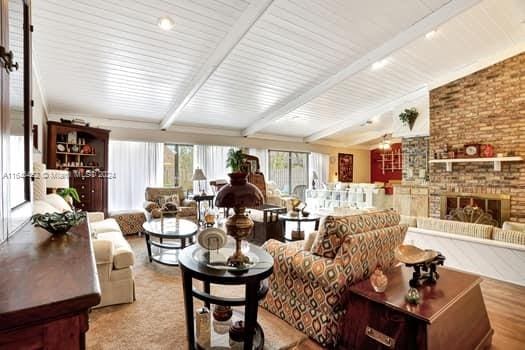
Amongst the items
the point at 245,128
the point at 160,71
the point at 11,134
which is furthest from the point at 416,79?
the point at 11,134

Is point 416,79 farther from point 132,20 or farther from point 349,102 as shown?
point 132,20

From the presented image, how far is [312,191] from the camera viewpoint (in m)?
9.35

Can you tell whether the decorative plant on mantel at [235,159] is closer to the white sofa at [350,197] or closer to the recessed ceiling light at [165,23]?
the white sofa at [350,197]

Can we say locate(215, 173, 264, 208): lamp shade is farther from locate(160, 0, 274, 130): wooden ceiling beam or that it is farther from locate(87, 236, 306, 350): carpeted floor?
locate(160, 0, 274, 130): wooden ceiling beam

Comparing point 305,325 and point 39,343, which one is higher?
point 39,343

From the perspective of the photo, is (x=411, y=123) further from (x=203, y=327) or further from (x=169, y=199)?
(x=203, y=327)

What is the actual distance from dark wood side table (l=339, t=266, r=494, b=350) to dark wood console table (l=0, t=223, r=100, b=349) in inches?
67.9

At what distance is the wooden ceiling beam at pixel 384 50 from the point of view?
3511mm

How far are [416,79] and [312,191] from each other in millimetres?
4541

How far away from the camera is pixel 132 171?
6.46 metres

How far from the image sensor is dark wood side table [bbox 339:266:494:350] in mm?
1688

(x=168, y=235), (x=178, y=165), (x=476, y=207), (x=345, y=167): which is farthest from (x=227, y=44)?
(x=345, y=167)

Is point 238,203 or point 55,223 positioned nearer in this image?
point 55,223

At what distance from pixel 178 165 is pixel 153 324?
537 cm
